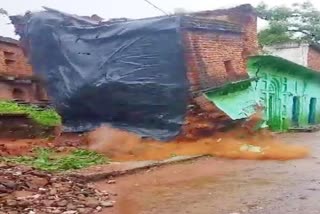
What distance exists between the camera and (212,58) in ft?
43.4

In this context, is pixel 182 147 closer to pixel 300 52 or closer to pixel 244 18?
pixel 244 18

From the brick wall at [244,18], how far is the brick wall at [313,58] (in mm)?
12474

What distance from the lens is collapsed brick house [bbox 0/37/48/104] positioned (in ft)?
60.1

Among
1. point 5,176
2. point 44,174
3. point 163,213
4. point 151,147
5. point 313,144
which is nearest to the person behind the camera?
point 163,213

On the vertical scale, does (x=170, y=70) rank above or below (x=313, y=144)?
above

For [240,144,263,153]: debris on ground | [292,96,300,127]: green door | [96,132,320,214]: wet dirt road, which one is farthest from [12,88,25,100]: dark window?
[292,96,300,127]: green door

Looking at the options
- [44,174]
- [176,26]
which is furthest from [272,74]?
[44,174]

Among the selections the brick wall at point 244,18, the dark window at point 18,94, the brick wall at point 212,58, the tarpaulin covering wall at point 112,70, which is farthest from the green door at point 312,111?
the tarpaulin covering wall at point 112,70

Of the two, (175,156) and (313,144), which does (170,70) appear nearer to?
(175,156)

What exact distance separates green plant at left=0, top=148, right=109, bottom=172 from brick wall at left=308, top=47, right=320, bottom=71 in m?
19.4

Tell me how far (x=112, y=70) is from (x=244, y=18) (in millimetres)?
4945

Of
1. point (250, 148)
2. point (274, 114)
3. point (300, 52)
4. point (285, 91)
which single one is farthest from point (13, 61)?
point (300, 52)

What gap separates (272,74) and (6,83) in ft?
33.6

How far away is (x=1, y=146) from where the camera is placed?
1098cm
